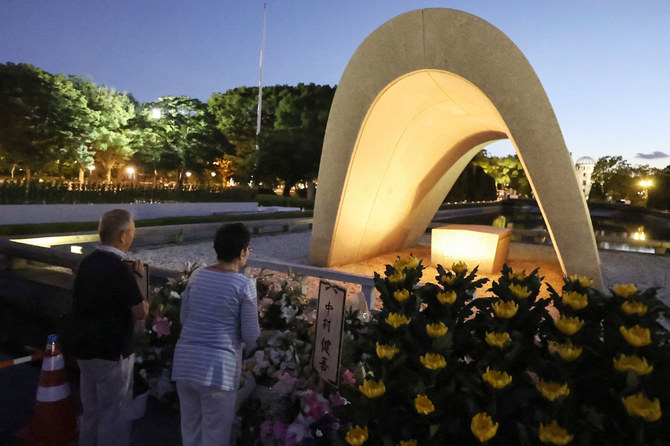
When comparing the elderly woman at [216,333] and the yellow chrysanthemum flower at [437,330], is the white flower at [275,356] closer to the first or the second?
the elderly woman at [216,333]

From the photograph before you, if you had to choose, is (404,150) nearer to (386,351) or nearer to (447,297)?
(447,297)

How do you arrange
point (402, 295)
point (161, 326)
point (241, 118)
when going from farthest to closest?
point (241, 118) → point (161, 326) → point (402, 295)

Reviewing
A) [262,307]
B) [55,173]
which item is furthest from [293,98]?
[262,307]

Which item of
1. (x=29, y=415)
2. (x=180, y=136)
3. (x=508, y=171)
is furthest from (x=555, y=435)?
(x=508, y=171)

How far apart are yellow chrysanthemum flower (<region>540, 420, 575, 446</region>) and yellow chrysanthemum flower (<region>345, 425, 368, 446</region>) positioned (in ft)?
2.21

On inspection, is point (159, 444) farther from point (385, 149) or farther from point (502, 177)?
point (502, 177)

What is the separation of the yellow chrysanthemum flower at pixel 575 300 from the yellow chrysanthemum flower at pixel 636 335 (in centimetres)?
22

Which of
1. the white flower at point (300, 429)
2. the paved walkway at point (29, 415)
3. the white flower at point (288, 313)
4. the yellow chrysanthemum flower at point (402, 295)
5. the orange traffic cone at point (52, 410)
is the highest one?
the yellow chrysanthemum flower at point (402, 295)

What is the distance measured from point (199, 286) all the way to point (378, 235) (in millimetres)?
9917

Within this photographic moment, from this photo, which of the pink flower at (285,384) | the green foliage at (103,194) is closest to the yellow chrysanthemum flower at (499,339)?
the pink flower at (285,384)

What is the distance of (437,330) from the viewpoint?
193cm

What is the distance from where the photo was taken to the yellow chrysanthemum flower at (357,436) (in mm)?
1887

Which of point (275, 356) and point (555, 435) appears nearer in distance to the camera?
point (555, 435)

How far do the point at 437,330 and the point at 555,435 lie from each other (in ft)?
1.80
